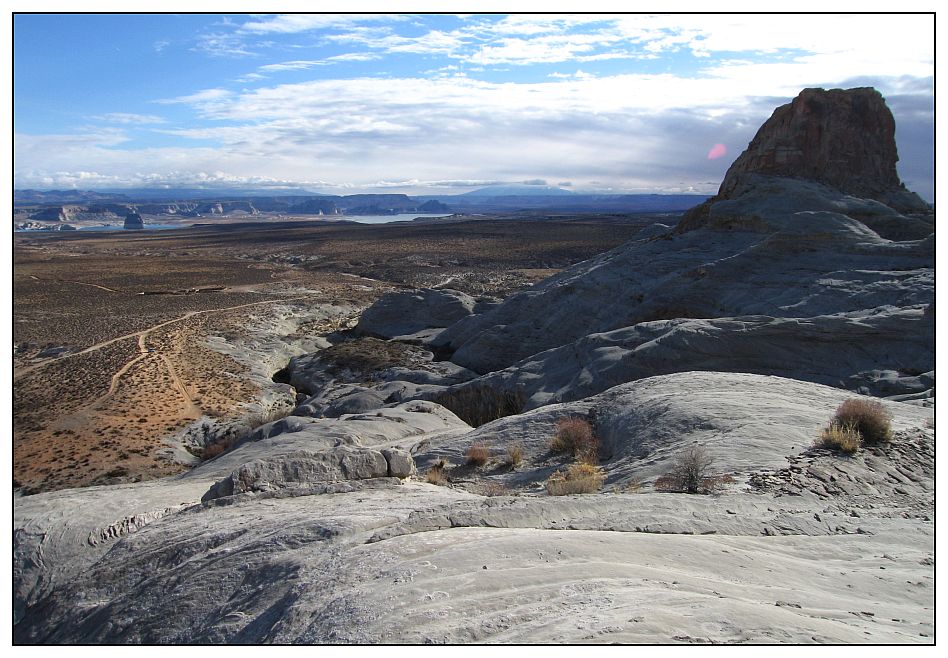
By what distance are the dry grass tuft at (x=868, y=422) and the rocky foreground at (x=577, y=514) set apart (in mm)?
179

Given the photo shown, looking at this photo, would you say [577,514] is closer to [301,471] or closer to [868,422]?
[301,471]

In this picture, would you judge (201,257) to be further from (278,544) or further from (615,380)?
(278,544)

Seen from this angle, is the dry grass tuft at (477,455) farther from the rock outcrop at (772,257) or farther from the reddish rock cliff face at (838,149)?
the reddish rock cliff face at (838,149)

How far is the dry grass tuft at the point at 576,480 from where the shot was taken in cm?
805

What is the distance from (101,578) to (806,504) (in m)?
7.49

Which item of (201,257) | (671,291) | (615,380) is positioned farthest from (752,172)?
(201,257)

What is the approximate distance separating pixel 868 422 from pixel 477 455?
5.60 metres

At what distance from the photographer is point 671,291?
2066 cm

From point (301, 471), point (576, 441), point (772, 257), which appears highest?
point (772, 257)

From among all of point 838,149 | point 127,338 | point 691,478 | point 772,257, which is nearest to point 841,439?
point 691,478

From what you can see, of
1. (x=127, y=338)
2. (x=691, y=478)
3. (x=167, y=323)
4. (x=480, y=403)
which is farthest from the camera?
(x=167, y=323)

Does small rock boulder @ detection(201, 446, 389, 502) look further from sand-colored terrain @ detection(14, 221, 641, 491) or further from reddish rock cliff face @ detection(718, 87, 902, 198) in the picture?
reddish rock cliff face @ detection(718, 87, 902, 198)

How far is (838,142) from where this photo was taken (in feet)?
79.9

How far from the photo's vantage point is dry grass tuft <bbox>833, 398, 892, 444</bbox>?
8828mm
